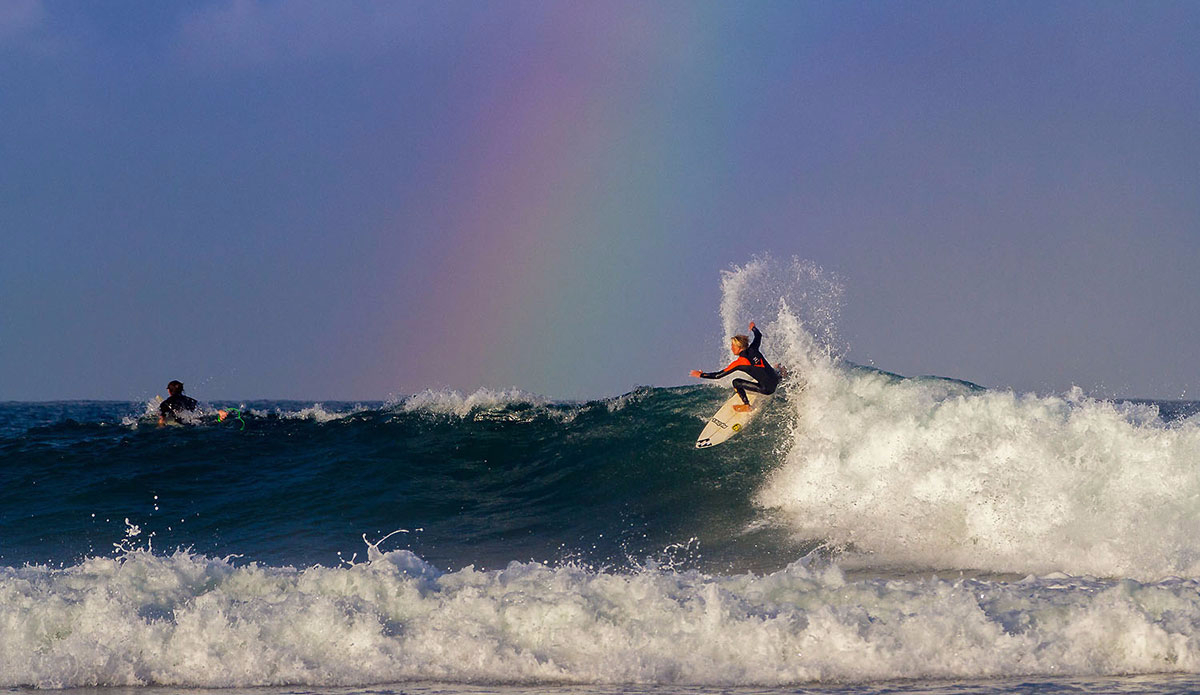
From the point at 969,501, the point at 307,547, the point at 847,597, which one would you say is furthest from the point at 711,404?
the point at 847,597

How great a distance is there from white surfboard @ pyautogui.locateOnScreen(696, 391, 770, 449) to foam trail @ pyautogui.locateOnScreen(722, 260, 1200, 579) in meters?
1.36

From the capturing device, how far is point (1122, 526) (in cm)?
971

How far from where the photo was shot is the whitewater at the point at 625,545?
21.0ft

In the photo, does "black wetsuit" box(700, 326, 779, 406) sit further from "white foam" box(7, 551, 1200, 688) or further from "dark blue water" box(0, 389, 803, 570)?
"white foam" box(7, 551, 1200, 688)

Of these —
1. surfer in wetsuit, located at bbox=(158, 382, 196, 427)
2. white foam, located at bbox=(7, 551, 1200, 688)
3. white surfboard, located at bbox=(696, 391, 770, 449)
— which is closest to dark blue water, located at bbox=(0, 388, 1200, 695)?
white foam, located at bbox=(7, 551, 1200, 688)

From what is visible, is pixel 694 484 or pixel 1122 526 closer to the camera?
pixel 1122 526

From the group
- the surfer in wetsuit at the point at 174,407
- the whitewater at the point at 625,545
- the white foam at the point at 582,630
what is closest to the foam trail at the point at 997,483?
the whitewater at the point at 625,545

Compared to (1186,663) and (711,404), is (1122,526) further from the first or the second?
(711,404)

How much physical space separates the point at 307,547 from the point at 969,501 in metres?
7.62

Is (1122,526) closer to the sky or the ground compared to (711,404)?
closer to the ground

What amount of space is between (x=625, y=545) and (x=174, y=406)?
36.7 feet

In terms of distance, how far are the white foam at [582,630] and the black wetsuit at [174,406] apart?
12.0m

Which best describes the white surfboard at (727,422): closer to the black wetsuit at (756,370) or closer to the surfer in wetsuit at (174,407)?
the black wetsuit at (756,370)

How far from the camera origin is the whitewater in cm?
639
